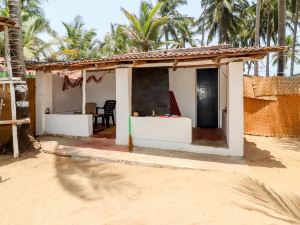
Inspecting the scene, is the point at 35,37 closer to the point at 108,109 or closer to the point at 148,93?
the point at 108,109

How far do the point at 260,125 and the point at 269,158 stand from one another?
3525 millimetres

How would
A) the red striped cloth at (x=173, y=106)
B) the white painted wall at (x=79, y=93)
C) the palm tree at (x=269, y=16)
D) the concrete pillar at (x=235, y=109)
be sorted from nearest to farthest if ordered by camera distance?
the concrete pillar at (x=235, y=109) < the red striped cloth at (x=173, y=106) < the white painted wall at (x=79, y=93) < the palm tree at (x=269, y=16)

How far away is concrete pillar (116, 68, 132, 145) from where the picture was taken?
27.7ft

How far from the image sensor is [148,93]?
33.5 ft

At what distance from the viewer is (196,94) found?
11125 millimetres

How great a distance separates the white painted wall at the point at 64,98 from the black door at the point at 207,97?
216 inches

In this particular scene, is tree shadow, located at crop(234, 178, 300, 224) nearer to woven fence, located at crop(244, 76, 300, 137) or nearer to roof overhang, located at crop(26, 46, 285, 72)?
roof overhang, located at crop(26, 46, 285, 72)

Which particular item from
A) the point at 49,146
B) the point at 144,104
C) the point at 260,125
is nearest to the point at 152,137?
the point at 144,104

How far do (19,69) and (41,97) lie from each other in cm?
217

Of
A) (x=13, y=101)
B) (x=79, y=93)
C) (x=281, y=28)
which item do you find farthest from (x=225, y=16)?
(x=13, y=101)

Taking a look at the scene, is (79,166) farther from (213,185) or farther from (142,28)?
(142,28)

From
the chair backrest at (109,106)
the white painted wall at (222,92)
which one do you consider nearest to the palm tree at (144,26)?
the chair backrest at (109,106)

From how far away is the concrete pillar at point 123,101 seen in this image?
332 inches

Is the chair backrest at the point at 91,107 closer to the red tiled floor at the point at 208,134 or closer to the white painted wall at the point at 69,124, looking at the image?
the white painted wall at the point at 69,124
